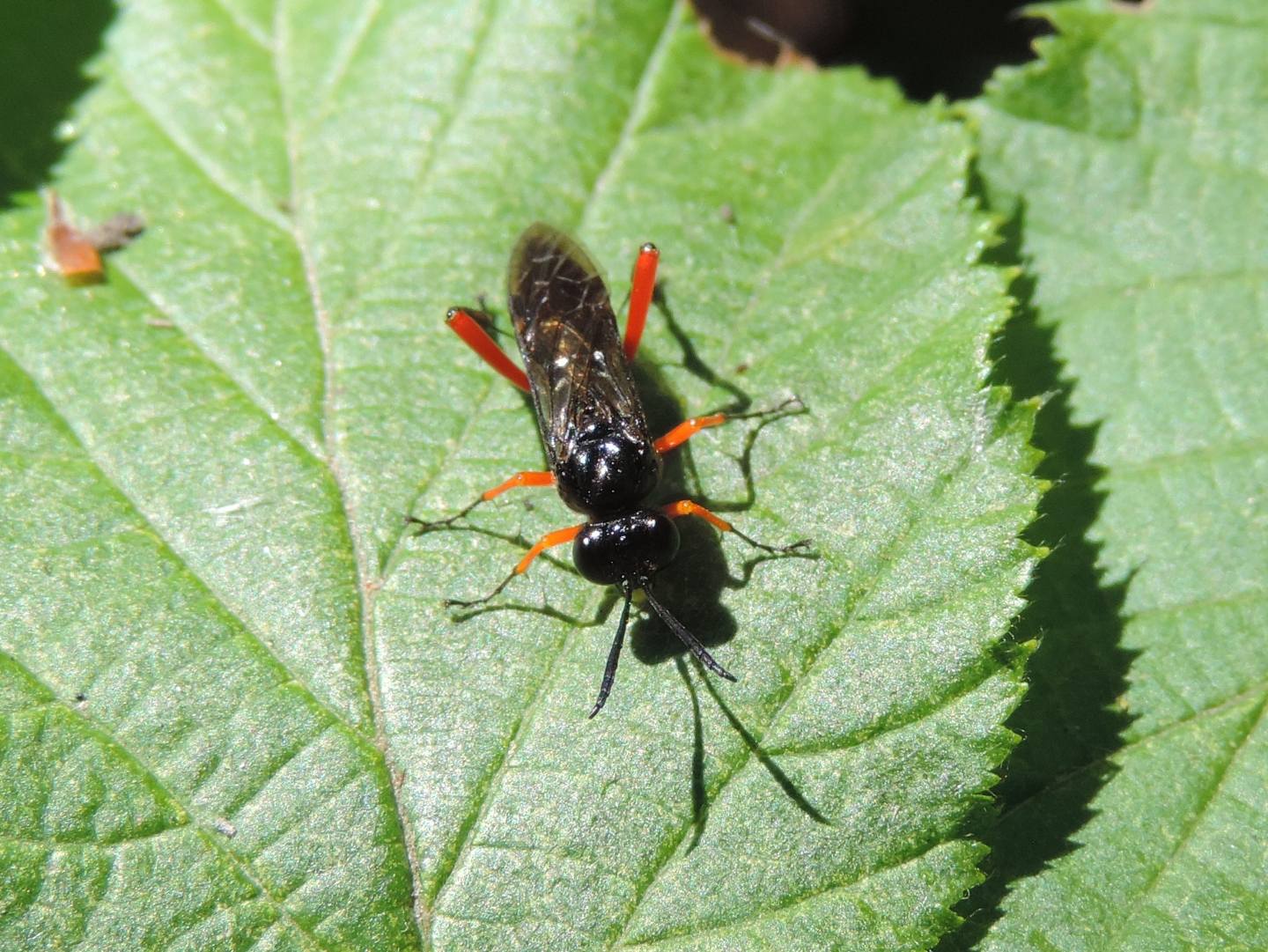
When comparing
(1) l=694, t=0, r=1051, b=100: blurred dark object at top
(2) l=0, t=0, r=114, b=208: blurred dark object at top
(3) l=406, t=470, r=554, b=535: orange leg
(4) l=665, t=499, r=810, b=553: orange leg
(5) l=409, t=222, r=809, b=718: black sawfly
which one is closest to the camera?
(5) l=409, t=222, r=809, b=718: black sawfly

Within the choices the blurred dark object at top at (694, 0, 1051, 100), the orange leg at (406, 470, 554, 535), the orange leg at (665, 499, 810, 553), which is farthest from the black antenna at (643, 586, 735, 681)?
the blurred dark object at top at (694, 0, 1051, 100)

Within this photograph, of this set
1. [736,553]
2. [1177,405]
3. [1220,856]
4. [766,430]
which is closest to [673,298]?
[766,430]

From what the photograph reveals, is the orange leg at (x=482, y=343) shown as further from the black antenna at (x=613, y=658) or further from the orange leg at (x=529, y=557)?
the black antenna at (x=613, y=658)

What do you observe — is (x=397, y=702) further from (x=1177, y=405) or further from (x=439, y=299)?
(x=1177, y=405)

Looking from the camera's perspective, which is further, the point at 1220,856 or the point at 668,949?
the point at 1220,856

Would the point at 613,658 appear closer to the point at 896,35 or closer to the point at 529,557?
the point at 529,557

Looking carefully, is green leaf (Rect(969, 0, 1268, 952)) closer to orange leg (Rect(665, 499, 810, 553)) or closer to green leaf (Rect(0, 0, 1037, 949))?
green leaf (Rect(0, 0, 1037, 949))
